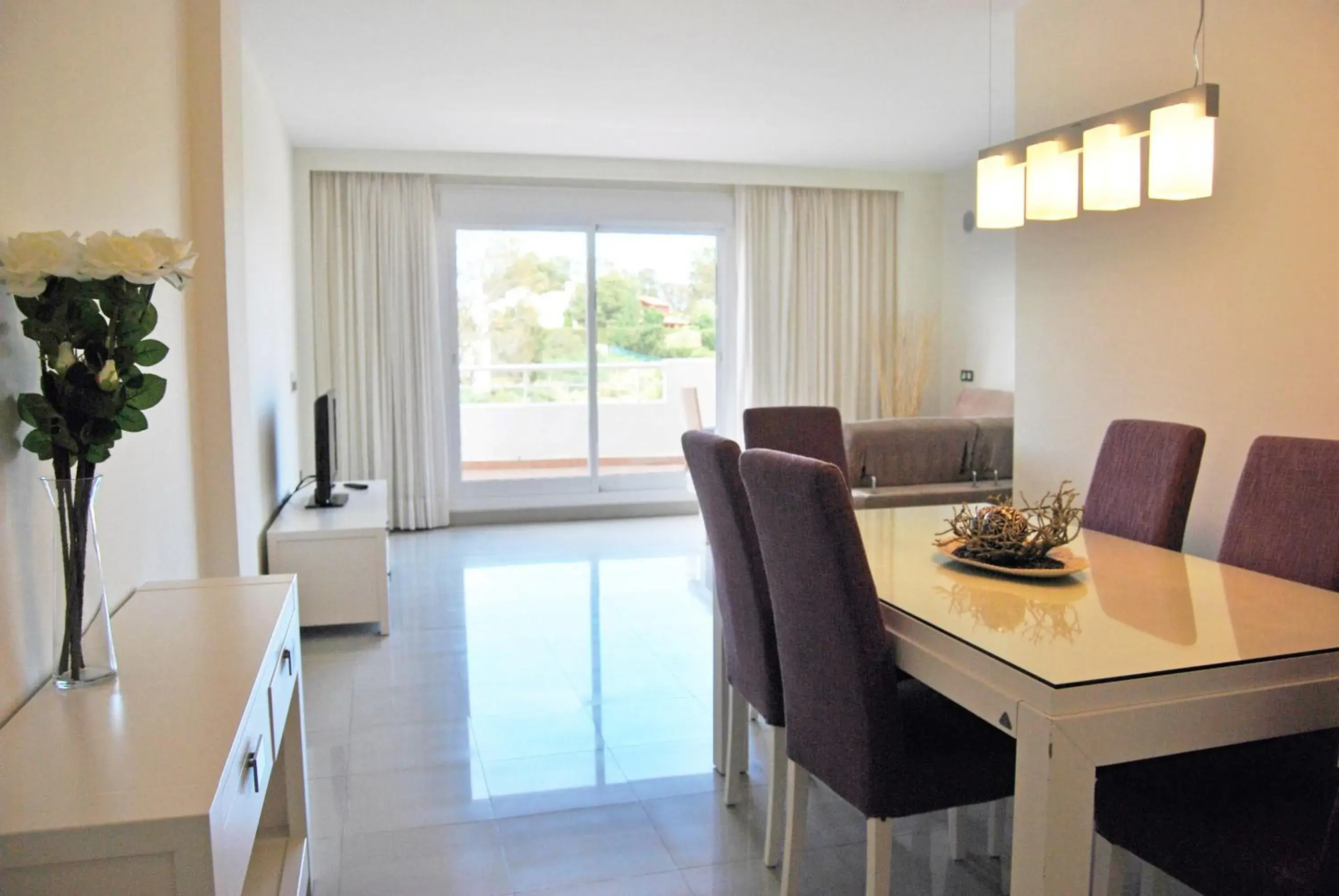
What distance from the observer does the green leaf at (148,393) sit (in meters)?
1.69

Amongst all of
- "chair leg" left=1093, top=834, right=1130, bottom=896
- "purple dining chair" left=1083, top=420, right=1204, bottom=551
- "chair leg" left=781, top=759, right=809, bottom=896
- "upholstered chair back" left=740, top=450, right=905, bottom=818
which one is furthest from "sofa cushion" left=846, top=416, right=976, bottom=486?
"chair leg" left=1093, top=834, right=1130, bottom=896

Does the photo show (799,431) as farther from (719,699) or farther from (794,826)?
(794,826)

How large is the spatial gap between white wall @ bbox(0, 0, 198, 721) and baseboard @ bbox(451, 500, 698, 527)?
13.1 ft

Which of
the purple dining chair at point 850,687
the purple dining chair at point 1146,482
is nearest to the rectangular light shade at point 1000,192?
the purple dining chair at point 1146,482

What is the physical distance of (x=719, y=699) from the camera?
292 cm

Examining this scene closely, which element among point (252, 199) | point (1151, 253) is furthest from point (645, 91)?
point (1151, 253)

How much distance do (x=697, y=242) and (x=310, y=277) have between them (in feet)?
9.09

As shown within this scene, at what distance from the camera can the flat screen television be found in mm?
4805

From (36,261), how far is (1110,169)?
2411mm

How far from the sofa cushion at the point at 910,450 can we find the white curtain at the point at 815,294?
9.03 ft

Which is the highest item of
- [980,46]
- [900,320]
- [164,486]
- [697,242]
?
[980,46]

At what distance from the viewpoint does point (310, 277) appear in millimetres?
6520

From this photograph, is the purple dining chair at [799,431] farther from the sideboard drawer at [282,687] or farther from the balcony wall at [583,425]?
the balcony wall at [583,425]

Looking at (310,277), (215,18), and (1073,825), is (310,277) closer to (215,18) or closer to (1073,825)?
(215,18)
